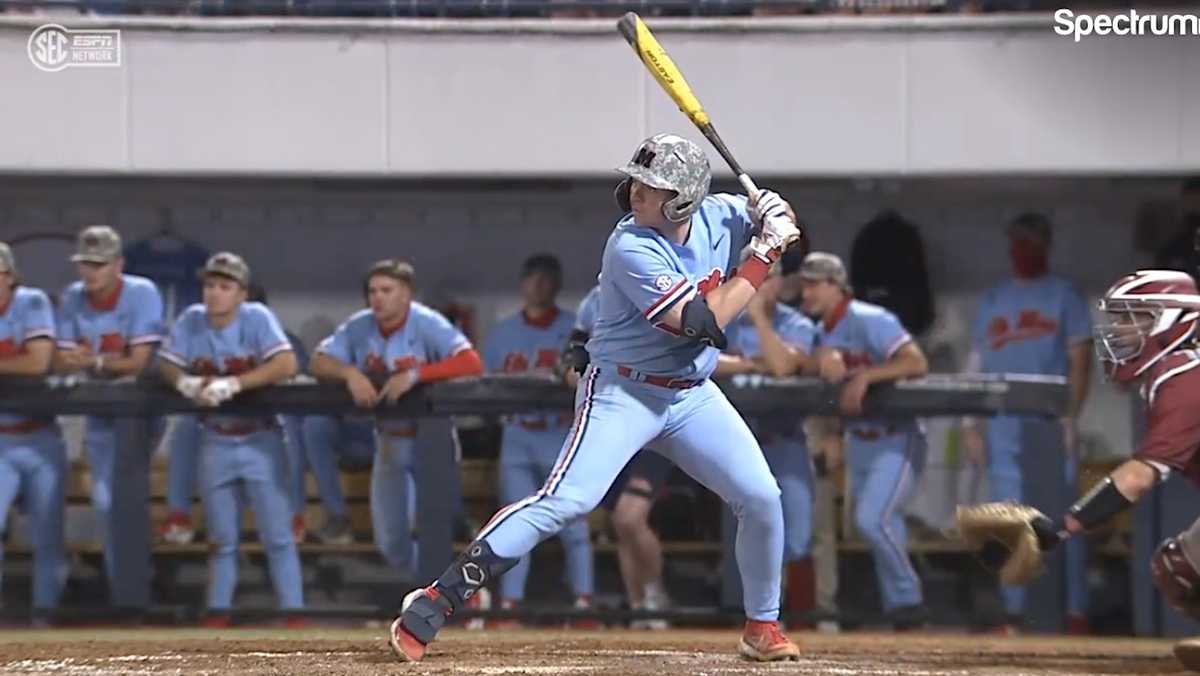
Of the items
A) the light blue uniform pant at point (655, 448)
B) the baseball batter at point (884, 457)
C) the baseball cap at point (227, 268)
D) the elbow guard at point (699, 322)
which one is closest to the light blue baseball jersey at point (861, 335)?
the baseball batter at point (884, 457)

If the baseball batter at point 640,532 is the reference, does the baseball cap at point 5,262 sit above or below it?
above

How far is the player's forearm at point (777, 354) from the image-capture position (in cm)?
708

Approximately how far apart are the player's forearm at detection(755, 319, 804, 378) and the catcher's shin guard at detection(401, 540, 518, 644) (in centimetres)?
240

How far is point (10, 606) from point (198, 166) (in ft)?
7.83

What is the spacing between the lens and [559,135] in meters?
8.49

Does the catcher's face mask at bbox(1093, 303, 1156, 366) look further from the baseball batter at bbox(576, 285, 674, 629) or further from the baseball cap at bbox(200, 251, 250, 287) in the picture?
the baseball cap at bbox(200, 251, 250, 287)

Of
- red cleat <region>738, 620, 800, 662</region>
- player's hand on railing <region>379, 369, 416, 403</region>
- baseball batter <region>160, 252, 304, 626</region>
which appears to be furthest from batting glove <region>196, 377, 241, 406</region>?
red cleat <region>738, 620, 800, 662</region>

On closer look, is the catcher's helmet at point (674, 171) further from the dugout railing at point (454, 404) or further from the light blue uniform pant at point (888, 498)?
the light blue uniform pant at point (888, 498)

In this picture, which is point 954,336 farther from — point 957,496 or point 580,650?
point 580,650

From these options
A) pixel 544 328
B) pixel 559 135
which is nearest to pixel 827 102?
pixel 559 135

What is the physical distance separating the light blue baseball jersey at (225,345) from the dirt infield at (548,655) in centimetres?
105

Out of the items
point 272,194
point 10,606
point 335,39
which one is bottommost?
point 10,606

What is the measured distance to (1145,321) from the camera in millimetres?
5098

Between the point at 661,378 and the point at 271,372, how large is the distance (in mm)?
2463
